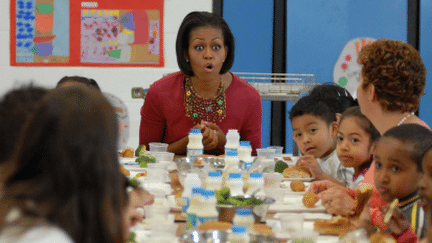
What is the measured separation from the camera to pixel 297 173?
2062 millimetres

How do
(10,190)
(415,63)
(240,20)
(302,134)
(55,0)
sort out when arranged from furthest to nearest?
1. (240,20)
2. (55,0)
3. (302,134)
4. (415,63)
5. (10,190)

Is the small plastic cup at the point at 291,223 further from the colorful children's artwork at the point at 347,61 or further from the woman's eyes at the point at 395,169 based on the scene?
the colorful children's artwork at the point at 347,61

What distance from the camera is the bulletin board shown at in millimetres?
4324

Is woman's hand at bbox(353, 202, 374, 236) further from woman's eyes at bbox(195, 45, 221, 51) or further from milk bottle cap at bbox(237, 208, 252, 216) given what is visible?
woman's eyes at bbox(195, 45, 221, 51)

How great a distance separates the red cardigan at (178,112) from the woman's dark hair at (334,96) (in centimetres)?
39

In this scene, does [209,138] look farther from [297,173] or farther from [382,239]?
[382,239]

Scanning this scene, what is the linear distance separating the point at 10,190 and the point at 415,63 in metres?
1.54

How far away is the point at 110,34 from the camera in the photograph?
437 cm

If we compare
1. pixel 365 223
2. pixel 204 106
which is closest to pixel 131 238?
pixel 365 223

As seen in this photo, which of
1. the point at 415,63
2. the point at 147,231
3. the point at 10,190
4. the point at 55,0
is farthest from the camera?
the point at 55,0

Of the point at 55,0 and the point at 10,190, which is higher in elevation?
the point at 55,0

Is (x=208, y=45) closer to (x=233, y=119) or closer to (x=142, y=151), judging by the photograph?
(x=233, y=119)

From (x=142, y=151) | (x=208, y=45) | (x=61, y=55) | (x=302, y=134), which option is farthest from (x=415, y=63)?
(x=61, y=55)

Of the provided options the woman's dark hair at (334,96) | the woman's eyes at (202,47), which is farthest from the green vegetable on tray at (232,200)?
the woman's dark hair at (334,96)
